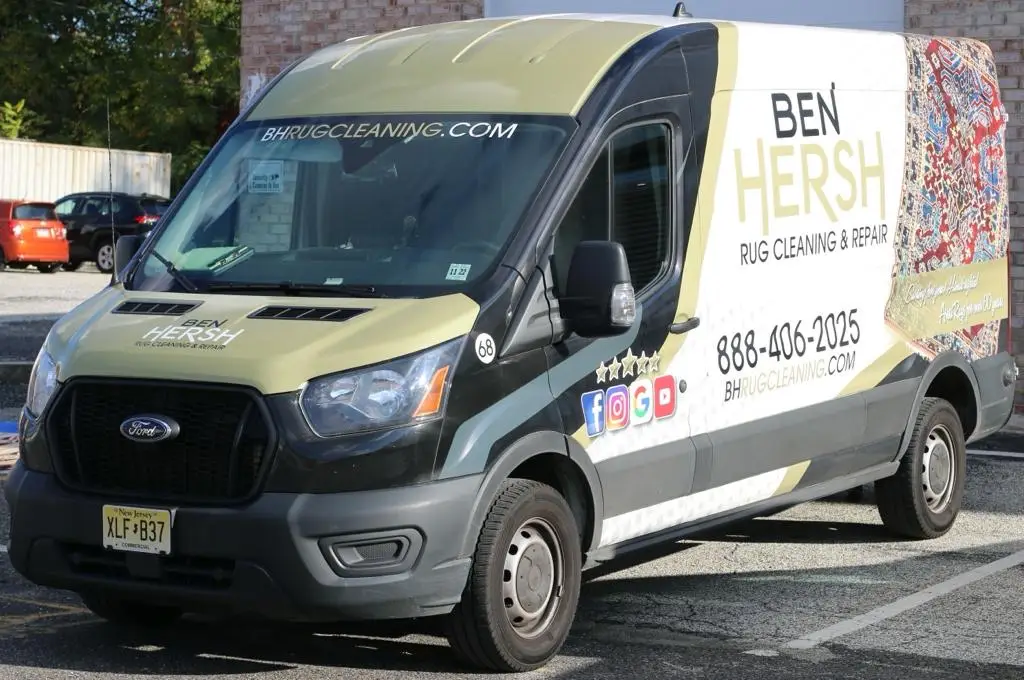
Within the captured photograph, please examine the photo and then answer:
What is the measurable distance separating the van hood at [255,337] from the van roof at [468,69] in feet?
3.36

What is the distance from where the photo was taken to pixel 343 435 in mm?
5859

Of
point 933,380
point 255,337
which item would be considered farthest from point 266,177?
point 933,380

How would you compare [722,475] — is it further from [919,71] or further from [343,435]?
[919,71]

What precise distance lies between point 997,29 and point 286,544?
388 inches

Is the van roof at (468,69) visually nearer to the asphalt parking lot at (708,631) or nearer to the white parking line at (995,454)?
the asphalt parking lot at (708,631)

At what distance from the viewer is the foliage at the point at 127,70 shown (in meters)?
53.8

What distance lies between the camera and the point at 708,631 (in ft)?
23.0

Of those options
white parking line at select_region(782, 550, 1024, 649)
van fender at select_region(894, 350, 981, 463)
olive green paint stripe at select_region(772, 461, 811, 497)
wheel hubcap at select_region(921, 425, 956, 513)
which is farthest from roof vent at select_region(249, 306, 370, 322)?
wheel hubcap at select_region(921, 425, 956, 513)

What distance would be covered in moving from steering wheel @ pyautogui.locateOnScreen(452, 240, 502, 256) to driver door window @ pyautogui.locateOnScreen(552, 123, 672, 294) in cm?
26

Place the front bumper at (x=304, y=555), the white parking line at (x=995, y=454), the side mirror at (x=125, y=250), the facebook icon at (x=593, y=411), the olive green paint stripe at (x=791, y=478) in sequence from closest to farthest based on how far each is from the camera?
the front bumper at (x=304, y=555)
the facebook icon at (x=593, y=411)
the side mirror at (x=125, y=250)
the olive green paint stripe at (x=791, y=478)
the white parking line at (x=995, y=454)

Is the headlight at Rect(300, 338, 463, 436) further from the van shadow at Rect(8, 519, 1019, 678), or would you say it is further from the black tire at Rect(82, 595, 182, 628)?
the black tire at Rect(82, 595, 182, 628)

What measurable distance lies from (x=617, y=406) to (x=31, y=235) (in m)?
29.2

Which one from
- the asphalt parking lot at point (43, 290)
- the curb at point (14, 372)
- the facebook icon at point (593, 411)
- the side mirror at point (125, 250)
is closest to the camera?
the facebook icon at point (593, 411)

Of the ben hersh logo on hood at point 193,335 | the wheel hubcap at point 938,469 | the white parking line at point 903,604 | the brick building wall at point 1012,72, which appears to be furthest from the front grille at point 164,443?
the brick building wall at point 1012,72
